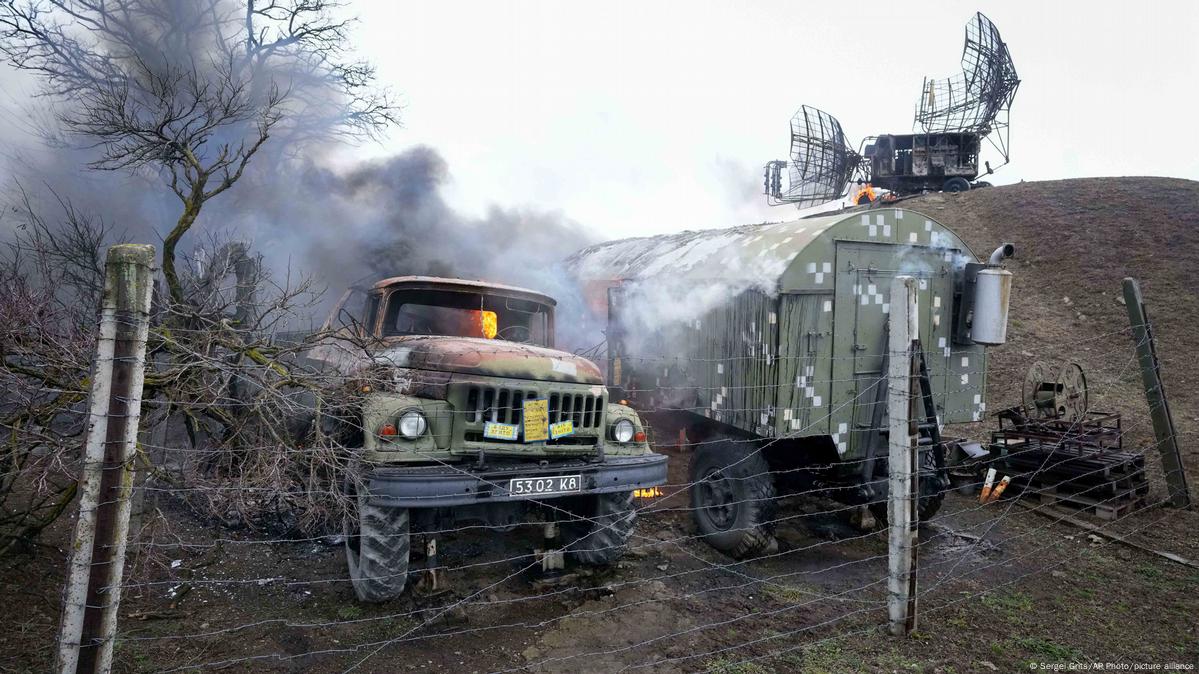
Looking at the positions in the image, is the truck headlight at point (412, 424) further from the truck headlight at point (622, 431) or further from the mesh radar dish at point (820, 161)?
the mesh radar dish at point (820, 161)

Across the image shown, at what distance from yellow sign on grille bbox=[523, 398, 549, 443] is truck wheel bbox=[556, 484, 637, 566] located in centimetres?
80

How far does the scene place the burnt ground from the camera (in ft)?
13.4

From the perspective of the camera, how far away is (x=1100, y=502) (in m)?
7.15

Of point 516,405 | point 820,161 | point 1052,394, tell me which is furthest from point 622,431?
point 820,161

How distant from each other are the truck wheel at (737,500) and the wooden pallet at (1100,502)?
3.06m

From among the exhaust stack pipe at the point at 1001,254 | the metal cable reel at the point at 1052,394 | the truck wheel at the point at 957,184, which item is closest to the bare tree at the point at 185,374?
the exhaust stack pipe at the point at 1001,254

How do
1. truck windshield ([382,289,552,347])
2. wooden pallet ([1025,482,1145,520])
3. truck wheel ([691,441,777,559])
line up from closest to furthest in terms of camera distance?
truck windshield ([382,289,552,347])
truck wheel ([691,441,777,559])
wooden pallet ([1025,482,1145,520])

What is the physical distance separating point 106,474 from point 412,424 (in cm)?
206

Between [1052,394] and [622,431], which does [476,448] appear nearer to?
[622,431]

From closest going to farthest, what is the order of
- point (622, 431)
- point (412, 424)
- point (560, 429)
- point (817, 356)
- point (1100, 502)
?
point (412, 424) < point (560, 429) < point (622, 431) < point (817, 356) < point (1100, 502)

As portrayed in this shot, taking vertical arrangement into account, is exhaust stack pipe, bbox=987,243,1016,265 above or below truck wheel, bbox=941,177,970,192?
below

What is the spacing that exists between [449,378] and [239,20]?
1899 centimetres

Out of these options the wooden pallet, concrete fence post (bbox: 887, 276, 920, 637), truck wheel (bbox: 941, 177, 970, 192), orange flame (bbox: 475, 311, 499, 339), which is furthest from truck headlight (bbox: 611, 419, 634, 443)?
truck wheel (bbox: 941, 177, 970, 192)

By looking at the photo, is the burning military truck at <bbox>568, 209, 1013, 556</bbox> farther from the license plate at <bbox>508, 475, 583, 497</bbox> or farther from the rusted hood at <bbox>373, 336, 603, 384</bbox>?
the license plate at <bbox>508, 475, 583, 497</bbox>
